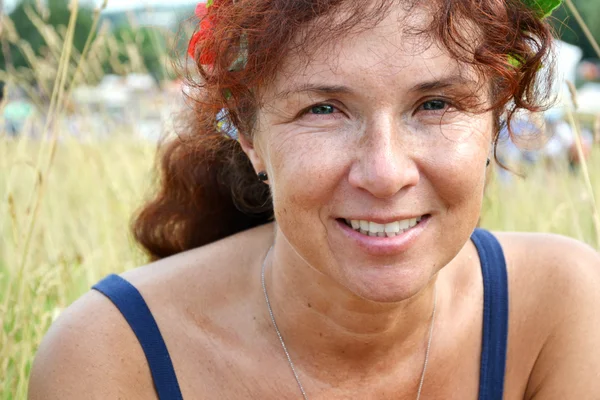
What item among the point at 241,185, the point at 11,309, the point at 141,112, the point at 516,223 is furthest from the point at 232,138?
the point at 141,112

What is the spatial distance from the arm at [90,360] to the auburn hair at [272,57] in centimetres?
49

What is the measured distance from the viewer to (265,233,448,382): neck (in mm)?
1901

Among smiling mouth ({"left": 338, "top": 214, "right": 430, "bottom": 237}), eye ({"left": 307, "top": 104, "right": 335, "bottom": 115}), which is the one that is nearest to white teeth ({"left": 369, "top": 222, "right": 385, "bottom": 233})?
smiling mouth ({"left": 338, "top": 214, "right": 430, "bottom": 237})

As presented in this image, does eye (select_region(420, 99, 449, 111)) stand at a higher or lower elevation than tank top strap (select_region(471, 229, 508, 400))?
higher

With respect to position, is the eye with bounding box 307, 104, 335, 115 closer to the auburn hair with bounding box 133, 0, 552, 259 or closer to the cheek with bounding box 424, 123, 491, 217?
the auburn hair with bounding box 133, 0, 552, 259

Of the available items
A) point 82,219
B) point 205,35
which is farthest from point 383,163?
point 82,219

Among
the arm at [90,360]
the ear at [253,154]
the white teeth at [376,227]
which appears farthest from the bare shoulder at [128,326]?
the white teeth at [376,227]

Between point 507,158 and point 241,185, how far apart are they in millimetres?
2173

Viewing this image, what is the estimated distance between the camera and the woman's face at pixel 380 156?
5.13 ft

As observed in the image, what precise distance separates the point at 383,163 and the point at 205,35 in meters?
0.54

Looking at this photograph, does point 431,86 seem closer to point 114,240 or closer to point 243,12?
point 243,12

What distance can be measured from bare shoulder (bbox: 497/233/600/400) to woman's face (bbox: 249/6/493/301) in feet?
1.67

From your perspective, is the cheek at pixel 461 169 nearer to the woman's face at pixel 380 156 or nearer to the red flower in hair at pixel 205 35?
the woman's face at pixel 380 156

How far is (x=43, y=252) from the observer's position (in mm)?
3623
